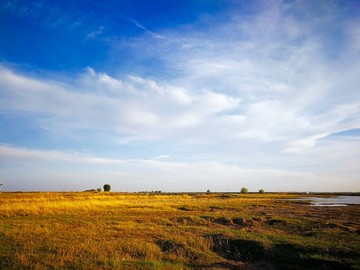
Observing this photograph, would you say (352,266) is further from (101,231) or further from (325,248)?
(101,231)

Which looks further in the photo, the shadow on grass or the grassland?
the shadow on grass

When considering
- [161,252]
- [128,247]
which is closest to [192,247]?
[161,252]

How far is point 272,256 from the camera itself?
15.8 metres

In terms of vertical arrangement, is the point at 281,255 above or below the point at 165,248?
below

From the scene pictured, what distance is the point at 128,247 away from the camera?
51.9 ft

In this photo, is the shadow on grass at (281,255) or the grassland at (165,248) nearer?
the grassland at (165,248)

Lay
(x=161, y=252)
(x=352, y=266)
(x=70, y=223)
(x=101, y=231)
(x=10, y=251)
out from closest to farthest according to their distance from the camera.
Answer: (x=352, y=266)
(x=10, y=251)
(x=161, y=252)
(x=101, y=231)
(x=70, y=223)

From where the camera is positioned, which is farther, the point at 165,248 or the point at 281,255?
the point at 165,248

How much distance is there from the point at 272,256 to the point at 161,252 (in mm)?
6102

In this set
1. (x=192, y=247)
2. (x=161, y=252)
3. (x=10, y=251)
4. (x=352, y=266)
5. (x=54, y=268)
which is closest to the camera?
(x=54, y=268)

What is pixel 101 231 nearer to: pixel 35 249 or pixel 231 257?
pixel 35 249

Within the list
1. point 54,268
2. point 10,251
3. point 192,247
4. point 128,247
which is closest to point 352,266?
Answer: point 192,247

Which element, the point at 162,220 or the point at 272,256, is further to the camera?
the point at 162,220

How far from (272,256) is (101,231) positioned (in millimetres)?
11811
